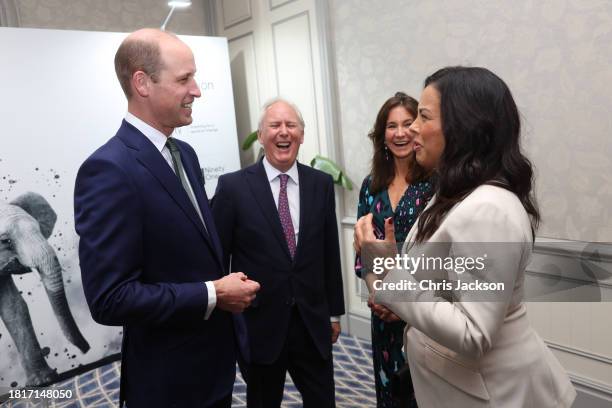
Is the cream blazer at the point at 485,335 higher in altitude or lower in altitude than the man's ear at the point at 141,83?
lower

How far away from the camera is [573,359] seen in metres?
2.33

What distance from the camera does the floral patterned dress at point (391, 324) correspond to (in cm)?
186

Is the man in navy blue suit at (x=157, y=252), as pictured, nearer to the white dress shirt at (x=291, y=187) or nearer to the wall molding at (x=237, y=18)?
the white dress shirt at (x=291, y=187)

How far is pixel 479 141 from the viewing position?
1.12 meters

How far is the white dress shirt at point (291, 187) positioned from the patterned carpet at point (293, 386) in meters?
1.27

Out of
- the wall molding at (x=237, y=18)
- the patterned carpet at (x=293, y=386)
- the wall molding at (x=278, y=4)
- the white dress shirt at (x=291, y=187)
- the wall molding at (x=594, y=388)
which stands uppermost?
the wall molding at (x=237, y=18)

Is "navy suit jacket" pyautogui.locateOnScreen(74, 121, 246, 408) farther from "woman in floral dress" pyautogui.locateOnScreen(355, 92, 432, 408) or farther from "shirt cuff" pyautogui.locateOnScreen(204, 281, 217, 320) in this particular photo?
"woman in floral dress" pyautogui.locateOnScreen(355, 92, 432, 408)

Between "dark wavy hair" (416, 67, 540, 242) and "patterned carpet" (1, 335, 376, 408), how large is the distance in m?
1.92

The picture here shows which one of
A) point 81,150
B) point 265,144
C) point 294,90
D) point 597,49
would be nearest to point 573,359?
point 597,49

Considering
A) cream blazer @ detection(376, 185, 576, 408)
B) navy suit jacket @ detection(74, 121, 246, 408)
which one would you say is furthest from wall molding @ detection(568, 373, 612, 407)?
navy suit jacket @ detection(74, 121, 246, 408)

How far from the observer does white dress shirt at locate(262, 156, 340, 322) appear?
2.04 meters

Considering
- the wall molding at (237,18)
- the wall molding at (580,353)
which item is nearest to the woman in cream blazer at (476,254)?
the wall molding at (580,353)

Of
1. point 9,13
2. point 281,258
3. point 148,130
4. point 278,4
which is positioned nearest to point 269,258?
point 281,258

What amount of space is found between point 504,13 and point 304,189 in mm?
1403
